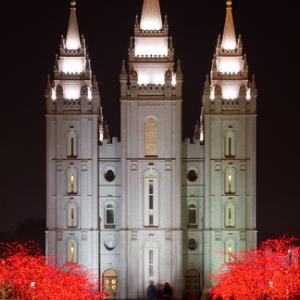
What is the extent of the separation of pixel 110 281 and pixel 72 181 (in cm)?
914

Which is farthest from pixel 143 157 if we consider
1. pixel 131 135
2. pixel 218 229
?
pixel 218 229

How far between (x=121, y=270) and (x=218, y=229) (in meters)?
8.96

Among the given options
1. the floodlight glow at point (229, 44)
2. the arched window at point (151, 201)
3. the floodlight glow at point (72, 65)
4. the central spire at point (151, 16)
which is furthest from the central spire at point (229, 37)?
the arched window at point (151, 201)

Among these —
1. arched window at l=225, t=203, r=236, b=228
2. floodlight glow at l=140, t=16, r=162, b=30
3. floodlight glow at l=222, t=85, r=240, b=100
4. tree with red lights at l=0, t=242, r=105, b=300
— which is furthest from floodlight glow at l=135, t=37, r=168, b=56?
tree with red lights at l=0, t=242, r=105, b=300

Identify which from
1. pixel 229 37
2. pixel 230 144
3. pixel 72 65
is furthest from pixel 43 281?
pixel 229 37

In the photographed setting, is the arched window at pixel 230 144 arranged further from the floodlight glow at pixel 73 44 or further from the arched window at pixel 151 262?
the floodlight glow at pixel 73 44

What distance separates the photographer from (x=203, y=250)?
108 meters

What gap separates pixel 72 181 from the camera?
353ft

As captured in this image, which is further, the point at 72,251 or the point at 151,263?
the point at 72,251

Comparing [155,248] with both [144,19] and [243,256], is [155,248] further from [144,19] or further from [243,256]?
[144,19]

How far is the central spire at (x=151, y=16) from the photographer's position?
108688 mm

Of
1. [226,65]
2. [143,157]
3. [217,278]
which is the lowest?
[217,278]

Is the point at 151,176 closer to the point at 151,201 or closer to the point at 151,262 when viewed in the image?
the point at 151,201

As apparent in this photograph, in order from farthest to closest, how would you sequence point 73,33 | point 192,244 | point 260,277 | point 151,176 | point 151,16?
point 73,33 < point 151,16 < point 192,244 < point 151,176 < point 260,277
